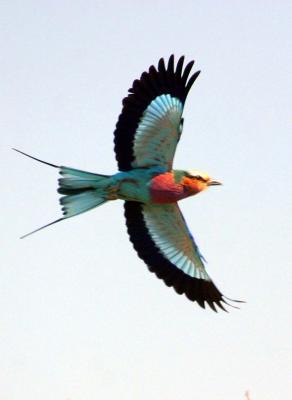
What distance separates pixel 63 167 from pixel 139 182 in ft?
2.79

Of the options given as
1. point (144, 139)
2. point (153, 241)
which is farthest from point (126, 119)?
point (153, 241)

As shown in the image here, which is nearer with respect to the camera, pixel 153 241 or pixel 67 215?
pixel 67 215

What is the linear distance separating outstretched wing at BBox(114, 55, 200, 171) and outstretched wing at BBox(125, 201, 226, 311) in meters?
0.67

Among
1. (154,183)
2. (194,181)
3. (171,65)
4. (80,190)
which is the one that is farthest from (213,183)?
(80,190)

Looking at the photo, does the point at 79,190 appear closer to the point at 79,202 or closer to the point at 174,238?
the point at 79,202

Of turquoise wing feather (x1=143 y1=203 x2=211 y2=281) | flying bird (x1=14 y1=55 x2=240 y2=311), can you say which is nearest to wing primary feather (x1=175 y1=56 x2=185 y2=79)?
flying bird (x1=14 y1=55 x2=240 y2=311)

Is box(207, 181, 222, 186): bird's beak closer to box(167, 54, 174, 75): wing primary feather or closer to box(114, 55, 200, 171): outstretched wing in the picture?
box(114, 55, 200, 171): outstretched wing

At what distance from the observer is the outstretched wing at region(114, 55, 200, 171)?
345 inches

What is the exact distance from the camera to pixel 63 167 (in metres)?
8.33

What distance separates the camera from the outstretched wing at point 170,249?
30.7 feet

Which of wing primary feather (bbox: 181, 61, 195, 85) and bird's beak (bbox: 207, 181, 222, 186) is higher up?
wing primary feather (bbox: 181, 61, 195, 85)

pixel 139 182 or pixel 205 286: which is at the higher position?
pixel 139 182

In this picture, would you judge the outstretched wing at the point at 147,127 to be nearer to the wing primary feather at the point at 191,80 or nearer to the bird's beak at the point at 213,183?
the wing primary feather at the point at 191,80

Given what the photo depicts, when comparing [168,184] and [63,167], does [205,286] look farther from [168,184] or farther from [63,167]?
[63,167]
